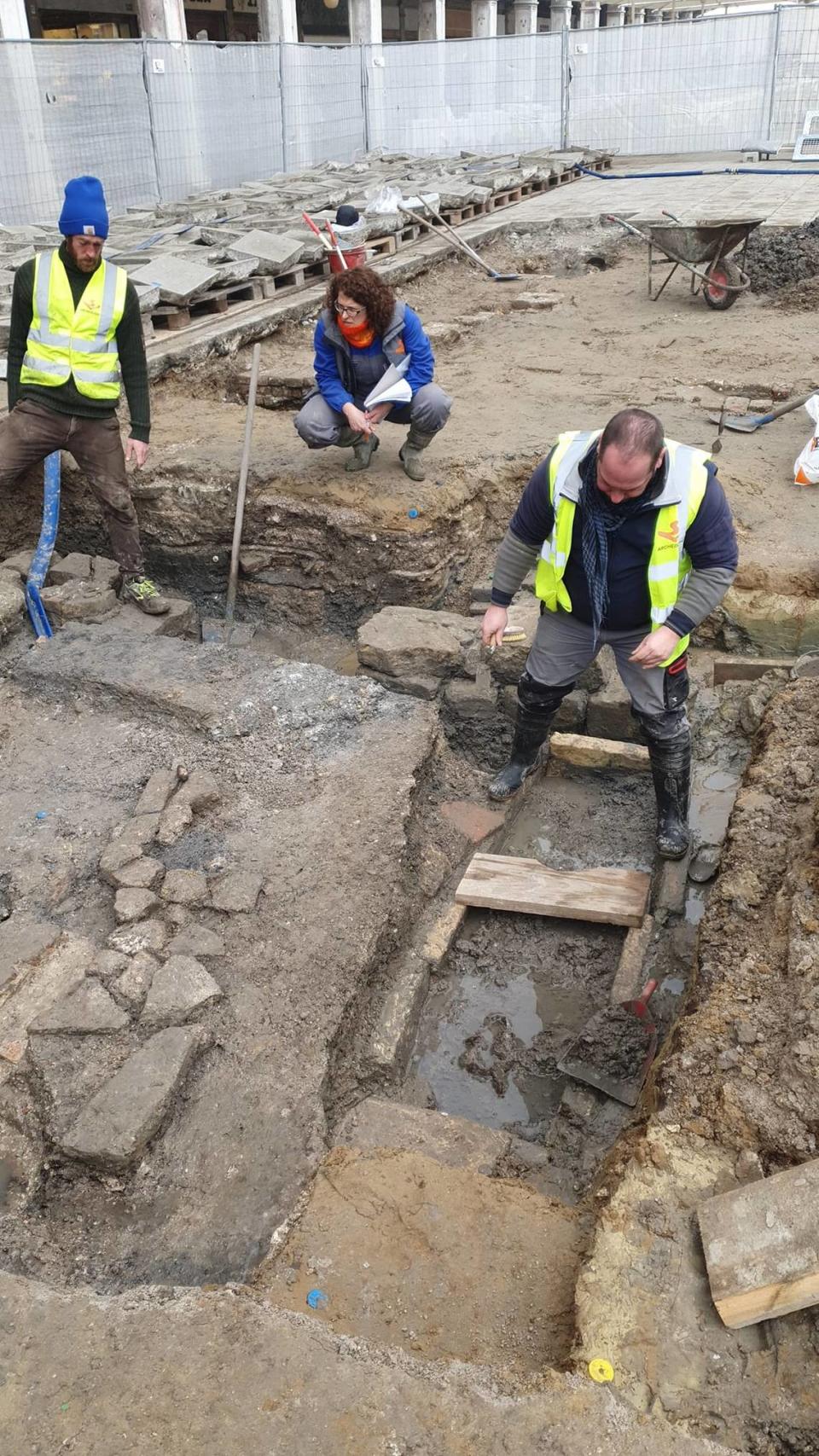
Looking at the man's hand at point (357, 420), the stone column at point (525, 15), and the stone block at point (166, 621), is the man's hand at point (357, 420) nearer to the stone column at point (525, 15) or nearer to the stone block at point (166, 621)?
the stone block at point (166, 621)

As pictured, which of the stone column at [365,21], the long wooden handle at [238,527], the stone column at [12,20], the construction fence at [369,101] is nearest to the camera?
the long wooden handle at [238,527]

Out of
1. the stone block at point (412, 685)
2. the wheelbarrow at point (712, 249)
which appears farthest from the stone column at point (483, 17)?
the stone block at point (412, 685)

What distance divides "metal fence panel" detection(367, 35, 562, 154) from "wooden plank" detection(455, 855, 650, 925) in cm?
1952

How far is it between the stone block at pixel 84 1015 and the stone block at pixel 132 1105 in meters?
0.15

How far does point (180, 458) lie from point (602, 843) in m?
3.86

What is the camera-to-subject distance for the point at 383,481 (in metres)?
6.26

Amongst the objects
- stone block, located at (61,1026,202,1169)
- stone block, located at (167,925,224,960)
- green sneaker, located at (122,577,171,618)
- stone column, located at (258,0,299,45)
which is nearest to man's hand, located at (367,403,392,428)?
green sneaker, located at (122,577,171,618)

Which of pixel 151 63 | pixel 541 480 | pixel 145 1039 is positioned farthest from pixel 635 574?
pixel 151 63

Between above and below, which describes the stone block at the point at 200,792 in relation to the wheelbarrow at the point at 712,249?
below

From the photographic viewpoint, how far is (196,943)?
3.47 metres

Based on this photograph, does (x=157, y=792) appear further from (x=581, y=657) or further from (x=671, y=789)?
(x=671, y=789)

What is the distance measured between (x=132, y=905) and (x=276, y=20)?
2071 centimetres

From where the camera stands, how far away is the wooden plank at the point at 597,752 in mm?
4848

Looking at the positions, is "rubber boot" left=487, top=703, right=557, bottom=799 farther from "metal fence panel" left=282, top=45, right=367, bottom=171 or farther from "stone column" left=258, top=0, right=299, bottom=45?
"stone column" left=258, top=0, right=299, bottom=45
